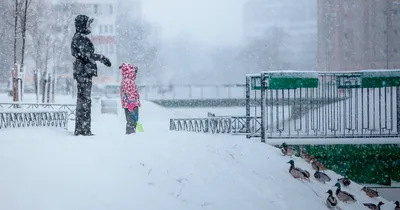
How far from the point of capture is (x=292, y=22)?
269 ft

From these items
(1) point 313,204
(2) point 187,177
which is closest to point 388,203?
(1) point 313,204

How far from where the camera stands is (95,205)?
239 inches

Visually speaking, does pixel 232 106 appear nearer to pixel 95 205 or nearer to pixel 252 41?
pixel 252 41

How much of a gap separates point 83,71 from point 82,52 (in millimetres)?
380

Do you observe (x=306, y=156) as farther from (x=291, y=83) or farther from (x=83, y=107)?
(x=83, y=107)

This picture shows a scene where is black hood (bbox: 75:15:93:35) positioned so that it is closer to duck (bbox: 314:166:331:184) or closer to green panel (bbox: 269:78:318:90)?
green panel (bbox: 269:78:318:90)

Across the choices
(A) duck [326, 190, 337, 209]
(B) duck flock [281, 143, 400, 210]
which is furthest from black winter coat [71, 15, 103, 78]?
(A) duck [326, 190, 337, 209]

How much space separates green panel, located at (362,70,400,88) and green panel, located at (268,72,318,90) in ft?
4.63

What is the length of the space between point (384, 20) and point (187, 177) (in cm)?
5512

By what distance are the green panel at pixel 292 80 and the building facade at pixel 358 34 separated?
1706 inches

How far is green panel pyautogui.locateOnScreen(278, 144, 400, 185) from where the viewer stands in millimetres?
12328

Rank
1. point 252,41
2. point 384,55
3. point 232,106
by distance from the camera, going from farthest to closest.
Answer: point 252,41 < point 384,55 < point 232,106

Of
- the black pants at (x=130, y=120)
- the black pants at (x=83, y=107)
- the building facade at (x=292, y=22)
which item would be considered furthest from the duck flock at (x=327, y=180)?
the building facade at (x=292, y=22)

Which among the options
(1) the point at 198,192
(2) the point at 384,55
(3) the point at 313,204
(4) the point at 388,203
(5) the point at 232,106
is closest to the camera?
(1) the point at 198,192
